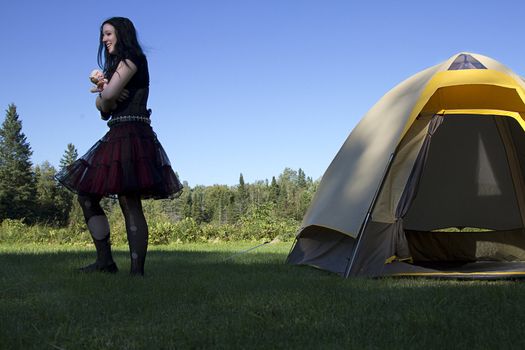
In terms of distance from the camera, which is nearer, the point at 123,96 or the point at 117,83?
the point at 117,83

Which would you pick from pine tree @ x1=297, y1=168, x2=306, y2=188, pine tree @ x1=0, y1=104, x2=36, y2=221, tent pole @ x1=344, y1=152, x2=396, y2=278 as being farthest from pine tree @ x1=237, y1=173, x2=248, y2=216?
tent pole @ x1=344, y1=152, x2=396, y2=278

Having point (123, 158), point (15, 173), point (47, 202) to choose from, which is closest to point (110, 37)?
point (123, 158)

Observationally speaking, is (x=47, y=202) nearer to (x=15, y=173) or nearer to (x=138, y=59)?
(x=15, y=173)

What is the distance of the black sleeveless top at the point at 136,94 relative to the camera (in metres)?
3.61

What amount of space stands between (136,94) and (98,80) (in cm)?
25

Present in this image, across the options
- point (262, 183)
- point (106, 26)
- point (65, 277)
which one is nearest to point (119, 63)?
point (106, 26)

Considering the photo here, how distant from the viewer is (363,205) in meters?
4.15

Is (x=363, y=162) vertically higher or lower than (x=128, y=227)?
higher

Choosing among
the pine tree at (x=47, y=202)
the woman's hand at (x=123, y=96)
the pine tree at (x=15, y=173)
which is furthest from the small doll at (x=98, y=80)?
the pine tree at (x=47, y=202)

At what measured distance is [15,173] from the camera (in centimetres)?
4275

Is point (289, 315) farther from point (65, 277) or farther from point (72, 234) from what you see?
point (72, 234)

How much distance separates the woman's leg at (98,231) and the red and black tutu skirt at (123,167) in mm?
112

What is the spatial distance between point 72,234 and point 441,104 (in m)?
7.54

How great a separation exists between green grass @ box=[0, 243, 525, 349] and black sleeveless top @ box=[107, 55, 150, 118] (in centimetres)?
105
